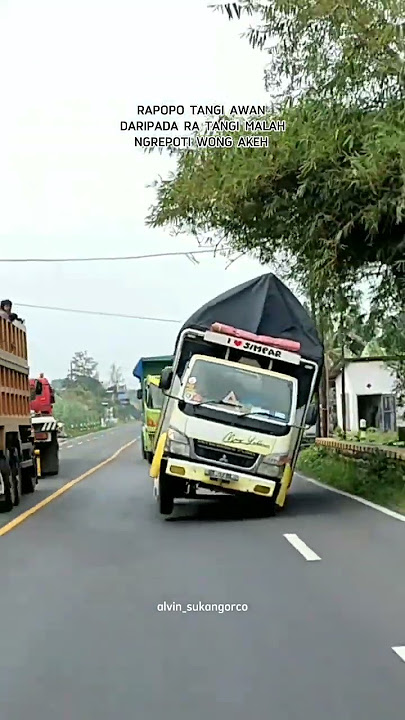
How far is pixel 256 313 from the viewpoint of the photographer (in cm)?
1719

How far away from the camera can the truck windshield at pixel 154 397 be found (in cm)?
3134

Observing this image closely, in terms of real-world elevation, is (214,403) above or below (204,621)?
above

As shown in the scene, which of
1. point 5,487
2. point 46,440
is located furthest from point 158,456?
point 46,440

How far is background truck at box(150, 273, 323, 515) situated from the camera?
15.3 metres

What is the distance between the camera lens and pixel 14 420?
19.5 metres

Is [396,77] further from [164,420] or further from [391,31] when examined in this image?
[164,420]

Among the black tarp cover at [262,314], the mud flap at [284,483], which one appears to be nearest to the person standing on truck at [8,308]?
the black tarp cover at [262,314]

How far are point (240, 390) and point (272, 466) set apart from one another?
3.92 ft

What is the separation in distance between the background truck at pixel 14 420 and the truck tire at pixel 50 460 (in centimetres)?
597

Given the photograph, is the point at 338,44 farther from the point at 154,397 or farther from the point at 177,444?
the point at 154,397

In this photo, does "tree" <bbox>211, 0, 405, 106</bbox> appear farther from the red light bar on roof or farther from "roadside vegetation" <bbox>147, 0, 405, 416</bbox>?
the red light bar on roof

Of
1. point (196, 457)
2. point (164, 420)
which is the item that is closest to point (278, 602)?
point (196, 457)

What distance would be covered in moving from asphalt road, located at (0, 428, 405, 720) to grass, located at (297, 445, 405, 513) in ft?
8.81

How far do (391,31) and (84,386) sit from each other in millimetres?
76984
